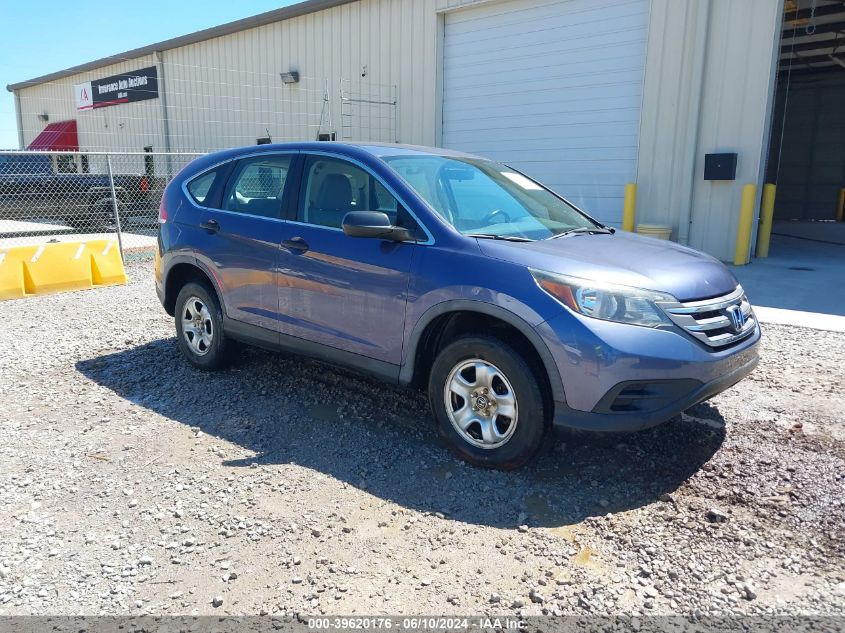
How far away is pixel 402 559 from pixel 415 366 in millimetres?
1206

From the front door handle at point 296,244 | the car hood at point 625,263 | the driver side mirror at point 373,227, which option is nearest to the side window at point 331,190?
the front door handle at point 296,244

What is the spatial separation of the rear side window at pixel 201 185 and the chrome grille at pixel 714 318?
3543 millimetres

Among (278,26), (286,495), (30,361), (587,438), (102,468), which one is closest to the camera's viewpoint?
(286,495)

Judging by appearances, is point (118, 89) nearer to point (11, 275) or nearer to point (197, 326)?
point (11, 275)

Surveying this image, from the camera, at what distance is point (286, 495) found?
337cm

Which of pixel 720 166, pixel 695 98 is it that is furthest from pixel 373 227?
pixel 695 98

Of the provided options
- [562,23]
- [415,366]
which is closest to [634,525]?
[415,366]

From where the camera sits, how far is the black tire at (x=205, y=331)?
498 cm

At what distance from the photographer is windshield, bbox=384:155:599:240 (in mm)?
3844

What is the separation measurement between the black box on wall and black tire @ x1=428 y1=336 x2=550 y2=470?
7.92 metres

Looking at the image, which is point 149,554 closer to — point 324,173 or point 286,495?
point 286,495

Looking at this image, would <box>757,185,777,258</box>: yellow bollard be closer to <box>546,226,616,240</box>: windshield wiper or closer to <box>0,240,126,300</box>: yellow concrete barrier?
<box>546,226,616,240</box>: windshield wiper

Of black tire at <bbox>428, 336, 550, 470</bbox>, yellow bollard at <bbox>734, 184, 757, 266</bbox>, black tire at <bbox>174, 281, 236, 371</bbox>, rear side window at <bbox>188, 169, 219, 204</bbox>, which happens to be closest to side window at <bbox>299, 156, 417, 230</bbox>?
black tire at <bbox>428, 336, 550, 470</bbox>

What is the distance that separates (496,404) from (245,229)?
2296 millimetres
